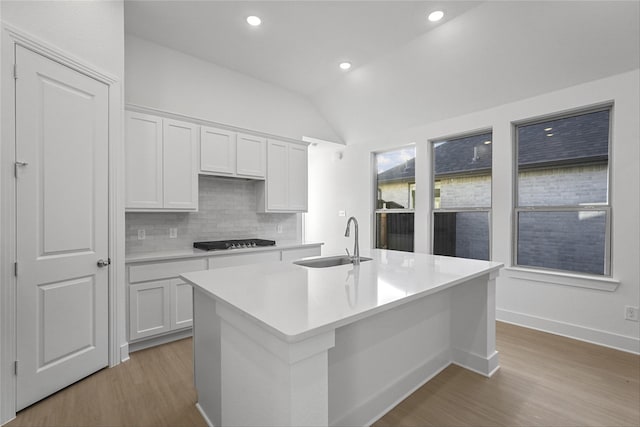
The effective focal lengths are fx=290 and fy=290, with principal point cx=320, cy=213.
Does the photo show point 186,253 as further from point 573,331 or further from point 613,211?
point 613,211

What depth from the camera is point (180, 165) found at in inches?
124

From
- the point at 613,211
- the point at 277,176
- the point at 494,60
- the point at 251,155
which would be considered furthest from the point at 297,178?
the point at 613,211

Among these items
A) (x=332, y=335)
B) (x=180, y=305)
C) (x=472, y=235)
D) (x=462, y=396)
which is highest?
(x=472, y=235)

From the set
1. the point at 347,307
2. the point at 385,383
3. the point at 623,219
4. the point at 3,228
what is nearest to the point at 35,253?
the point at 3,228

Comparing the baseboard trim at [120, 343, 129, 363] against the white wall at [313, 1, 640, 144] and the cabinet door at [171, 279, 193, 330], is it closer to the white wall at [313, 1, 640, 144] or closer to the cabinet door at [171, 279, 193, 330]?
the cabinet door at [171, 279, 193, 330]

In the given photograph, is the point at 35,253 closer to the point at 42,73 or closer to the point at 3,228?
the point at 3,228

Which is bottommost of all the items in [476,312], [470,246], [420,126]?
[476,312]

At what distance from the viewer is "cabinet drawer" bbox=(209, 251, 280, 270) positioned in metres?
3.20

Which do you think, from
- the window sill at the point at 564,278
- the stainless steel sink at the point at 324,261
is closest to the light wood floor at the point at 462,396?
the window sill at the point at 564,278

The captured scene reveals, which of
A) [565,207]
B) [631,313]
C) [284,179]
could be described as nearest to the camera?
[631,313]

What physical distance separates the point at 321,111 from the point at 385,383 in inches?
167

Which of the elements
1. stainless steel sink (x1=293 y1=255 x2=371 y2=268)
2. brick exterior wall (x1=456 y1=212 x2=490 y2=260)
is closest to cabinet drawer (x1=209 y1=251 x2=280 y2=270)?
Answer: stainless steel sink (x1=293 y1=255 x2=371 y2=268)

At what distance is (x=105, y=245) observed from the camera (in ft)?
7.86

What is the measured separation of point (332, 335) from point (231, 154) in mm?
2988
